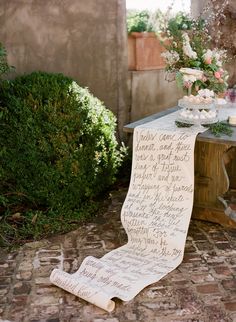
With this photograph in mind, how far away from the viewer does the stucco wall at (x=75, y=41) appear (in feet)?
14.3

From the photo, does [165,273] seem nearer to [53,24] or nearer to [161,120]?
[161,120]

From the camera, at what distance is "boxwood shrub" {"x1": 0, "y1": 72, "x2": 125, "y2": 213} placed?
3.99 meters

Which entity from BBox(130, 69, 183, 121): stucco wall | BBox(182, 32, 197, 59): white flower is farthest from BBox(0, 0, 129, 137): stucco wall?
BBox(182, 32, 197, 59): white flower

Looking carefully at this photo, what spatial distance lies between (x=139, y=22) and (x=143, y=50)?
0.35 m

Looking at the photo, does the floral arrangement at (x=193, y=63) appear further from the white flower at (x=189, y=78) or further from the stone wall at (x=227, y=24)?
the stone wall at (x=227, y=24)

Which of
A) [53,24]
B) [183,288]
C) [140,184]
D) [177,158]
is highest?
[53,24]

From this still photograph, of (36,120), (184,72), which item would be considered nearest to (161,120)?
(184,72)

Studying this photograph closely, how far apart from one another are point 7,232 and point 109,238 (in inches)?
33.7

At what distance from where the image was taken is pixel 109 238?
3854 mm

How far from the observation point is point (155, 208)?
12.0ft

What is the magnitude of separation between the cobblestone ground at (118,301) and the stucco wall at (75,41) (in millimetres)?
1641

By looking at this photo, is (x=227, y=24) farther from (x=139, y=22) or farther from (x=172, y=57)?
(x=172, y=57)

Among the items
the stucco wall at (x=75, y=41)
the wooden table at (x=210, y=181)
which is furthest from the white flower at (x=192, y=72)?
the stucco wall at (x=75, y=41)

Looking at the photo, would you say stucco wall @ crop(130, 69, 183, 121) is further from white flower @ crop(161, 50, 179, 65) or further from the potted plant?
white flower @ crop(161, 50, 179, 65)
